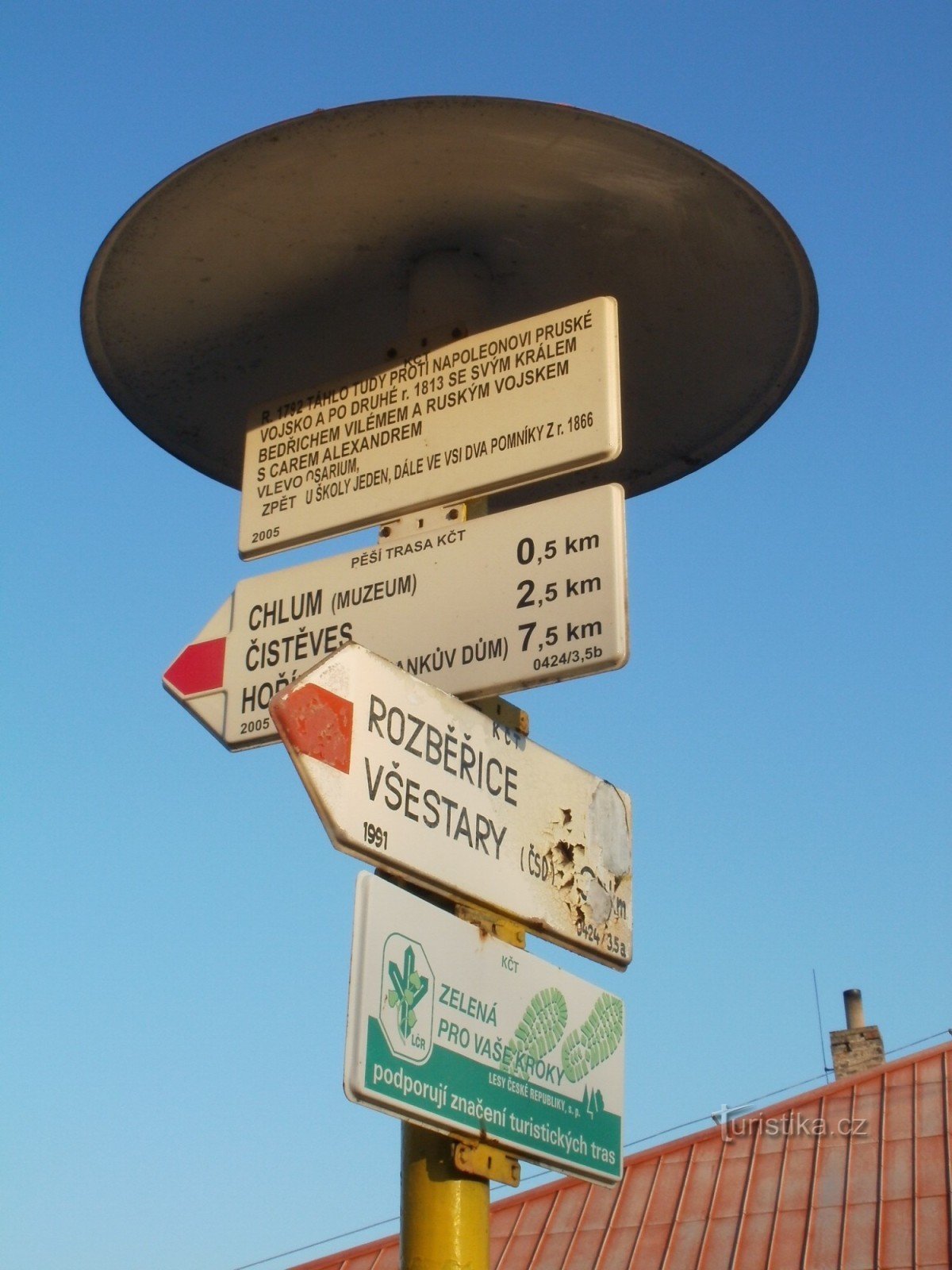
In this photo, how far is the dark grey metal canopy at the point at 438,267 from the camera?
12.4 feet

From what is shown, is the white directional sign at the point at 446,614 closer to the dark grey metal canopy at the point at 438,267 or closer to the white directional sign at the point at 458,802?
the white directional sign at the point at 458,802

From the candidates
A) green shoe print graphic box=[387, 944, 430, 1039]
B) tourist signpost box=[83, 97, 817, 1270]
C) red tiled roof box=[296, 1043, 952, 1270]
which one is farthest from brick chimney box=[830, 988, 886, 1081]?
green shoe print graphic box=[387, 944, 430, 1039]

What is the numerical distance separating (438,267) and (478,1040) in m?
2.14

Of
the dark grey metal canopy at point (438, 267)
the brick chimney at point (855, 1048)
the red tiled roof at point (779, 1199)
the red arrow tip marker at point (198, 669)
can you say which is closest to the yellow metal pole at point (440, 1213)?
the red arrow tip marker at point (198, 669)

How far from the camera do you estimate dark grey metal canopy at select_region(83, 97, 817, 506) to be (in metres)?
3.79

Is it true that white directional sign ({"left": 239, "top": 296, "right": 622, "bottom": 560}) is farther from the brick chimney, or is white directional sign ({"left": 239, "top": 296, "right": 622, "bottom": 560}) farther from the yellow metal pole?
the brick chimney

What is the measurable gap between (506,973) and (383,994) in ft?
1.19

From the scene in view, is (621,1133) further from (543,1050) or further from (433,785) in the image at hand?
(433,785)

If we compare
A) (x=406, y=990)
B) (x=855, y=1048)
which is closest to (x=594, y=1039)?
(x=406, y=990)

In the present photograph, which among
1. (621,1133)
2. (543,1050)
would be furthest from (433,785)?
(621,1133)

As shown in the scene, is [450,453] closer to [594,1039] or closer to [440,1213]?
[594,1039]

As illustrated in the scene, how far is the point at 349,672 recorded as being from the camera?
9.53 ft

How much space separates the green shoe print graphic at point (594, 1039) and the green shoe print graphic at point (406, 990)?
43cm

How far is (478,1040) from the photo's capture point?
112 inches
